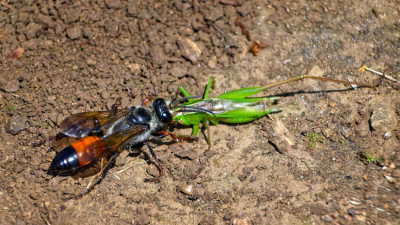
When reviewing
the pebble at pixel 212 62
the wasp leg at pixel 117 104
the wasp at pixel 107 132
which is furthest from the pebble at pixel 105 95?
the pebble at pixel 212 62

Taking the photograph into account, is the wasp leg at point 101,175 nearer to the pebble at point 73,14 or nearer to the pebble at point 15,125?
the pebble at point 15,125

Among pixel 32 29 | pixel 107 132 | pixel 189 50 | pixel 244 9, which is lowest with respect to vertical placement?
pixel 107 132

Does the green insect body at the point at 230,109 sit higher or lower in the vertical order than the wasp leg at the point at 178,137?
higher

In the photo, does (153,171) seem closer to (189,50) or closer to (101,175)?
(101,175)

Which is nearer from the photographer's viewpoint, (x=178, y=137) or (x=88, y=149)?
(x=88, y=149)

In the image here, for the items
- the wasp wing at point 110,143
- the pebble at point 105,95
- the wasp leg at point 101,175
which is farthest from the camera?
the pebble at point 105,95

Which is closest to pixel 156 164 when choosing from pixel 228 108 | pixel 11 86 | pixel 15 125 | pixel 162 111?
pixel 162 111

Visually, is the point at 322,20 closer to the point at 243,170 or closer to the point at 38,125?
the point at 243,170

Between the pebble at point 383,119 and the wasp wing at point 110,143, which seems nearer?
the wasp wing at point 110,143
